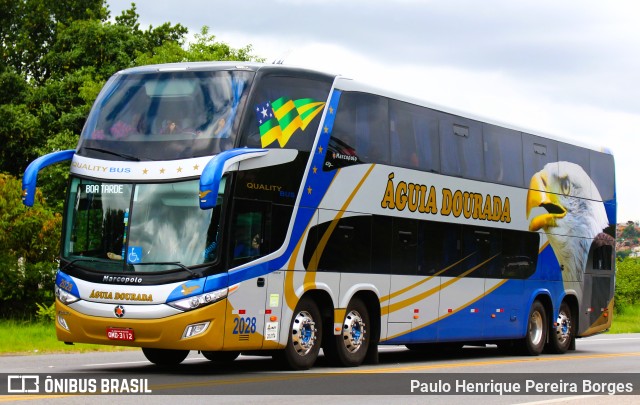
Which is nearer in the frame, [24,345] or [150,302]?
[150,302]

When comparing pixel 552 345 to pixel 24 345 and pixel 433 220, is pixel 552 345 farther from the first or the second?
pixel 24 345

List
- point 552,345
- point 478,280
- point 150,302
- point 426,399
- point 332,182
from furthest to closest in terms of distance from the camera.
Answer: point 552,345 < point 478,280 < point 332,182 < point 150,302 < point 426,399

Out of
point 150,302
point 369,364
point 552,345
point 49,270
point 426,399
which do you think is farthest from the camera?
point 49,270

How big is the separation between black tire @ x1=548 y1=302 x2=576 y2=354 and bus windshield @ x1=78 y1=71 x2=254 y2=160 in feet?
37.9

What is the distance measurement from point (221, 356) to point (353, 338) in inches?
85.6

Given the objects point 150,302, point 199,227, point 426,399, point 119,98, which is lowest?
point 426,399

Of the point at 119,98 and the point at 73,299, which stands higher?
the point at 119,98

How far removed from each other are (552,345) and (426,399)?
12909 mm

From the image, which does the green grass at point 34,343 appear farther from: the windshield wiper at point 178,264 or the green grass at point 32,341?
the windshield wiper at point 178,264

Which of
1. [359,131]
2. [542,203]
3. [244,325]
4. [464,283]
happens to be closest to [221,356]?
[244,325]

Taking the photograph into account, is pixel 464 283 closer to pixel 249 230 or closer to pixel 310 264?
pixel 310 264

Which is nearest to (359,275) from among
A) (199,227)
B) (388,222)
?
(388,222)

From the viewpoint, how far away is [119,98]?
672 inches

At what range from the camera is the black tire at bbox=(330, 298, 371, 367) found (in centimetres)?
1847
